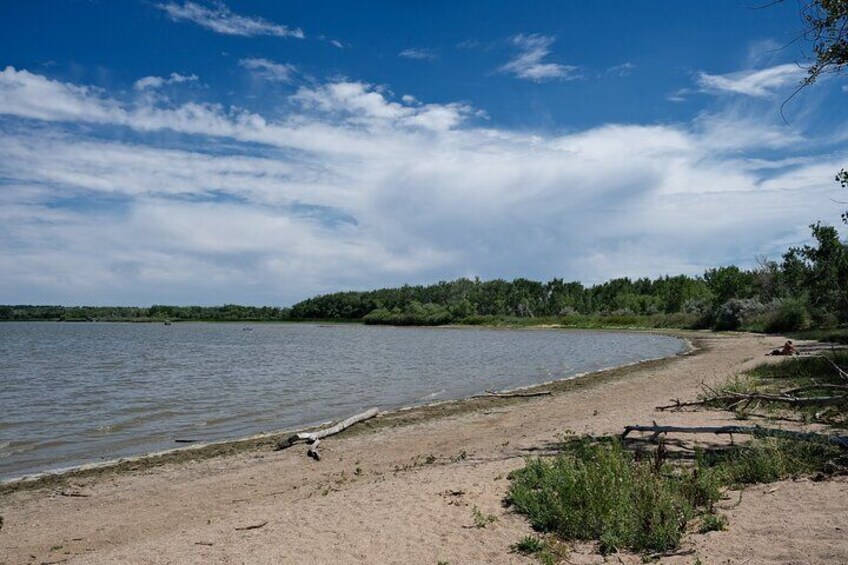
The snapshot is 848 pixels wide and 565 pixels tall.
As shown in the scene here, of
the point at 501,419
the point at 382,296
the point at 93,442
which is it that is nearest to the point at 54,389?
the point at 93,442

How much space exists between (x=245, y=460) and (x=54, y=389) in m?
17.5

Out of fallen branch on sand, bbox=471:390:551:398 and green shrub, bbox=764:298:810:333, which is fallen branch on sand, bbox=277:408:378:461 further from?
green shrub, bbox=764:298:810:333

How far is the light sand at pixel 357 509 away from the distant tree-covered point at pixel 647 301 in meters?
16.4

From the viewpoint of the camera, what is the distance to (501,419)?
17.7m

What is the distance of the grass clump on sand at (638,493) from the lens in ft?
21.1

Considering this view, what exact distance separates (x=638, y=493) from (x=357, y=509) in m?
4.00

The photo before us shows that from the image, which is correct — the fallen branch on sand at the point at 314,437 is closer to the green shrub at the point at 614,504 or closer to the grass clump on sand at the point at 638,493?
the grass clump on sand at the point at 638,493

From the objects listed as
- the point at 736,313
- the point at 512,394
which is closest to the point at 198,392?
the point at 512,394

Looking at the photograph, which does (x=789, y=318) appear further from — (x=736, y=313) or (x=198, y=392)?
(x=198, y=392)

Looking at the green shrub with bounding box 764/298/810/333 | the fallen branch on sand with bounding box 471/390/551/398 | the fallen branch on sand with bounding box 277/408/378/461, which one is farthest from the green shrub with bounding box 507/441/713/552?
the green shrub with bounding box 764/298/810/333

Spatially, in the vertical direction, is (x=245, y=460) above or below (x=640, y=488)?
below

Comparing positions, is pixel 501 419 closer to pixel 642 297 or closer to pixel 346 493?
pixel 346 493

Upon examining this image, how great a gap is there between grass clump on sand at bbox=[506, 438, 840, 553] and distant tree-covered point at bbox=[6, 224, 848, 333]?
51.3 ft

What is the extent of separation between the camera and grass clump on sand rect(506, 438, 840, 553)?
6.43 m
